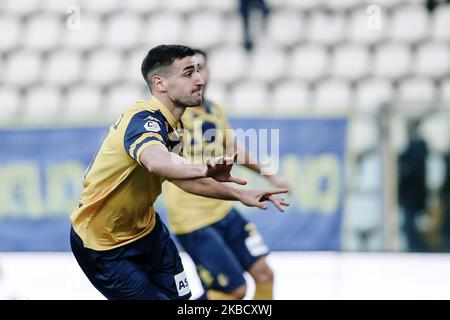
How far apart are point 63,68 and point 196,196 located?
5.41 meters

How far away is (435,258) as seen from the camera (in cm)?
786

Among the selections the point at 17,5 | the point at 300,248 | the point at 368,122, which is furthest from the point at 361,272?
the point at 17,5

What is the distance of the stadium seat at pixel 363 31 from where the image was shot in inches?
414

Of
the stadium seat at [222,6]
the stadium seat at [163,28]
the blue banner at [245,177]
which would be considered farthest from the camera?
the stadium seat at [222,6]

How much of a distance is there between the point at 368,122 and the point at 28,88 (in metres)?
4.29

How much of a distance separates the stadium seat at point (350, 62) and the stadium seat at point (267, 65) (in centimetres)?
61

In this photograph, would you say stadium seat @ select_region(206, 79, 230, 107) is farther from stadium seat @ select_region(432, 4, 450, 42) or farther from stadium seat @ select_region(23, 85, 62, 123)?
stadium seat @ select_region(432, 4, 450, 42)

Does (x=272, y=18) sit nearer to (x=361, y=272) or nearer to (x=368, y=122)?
(x=368, y=122)

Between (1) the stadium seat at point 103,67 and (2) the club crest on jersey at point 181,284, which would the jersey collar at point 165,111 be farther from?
(1) the stadium seat at point 103,67

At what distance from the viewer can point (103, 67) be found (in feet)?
34.7

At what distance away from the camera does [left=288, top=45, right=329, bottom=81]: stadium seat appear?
1032 cm

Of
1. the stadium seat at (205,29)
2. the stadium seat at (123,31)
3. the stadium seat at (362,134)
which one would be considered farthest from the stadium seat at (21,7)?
the stadium seat at (362,134)

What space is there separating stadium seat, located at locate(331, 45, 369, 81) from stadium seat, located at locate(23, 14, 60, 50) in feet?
11.1
